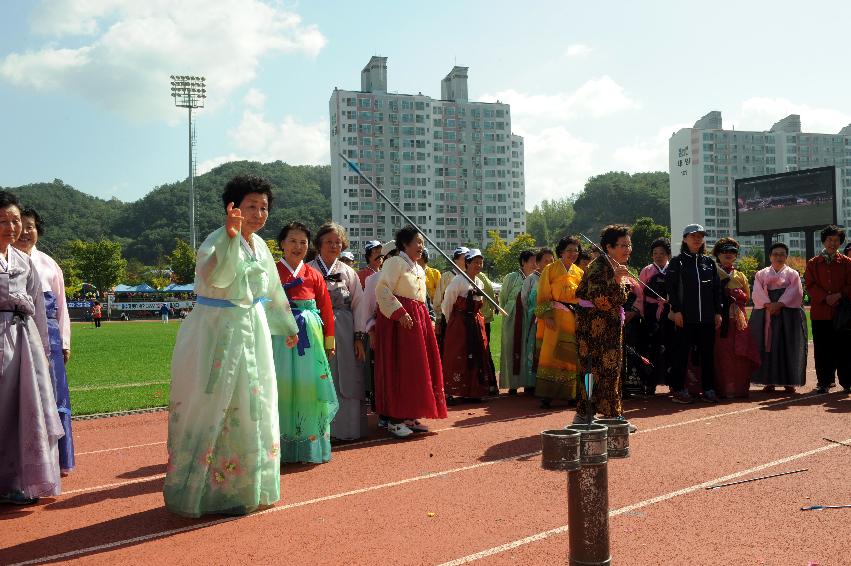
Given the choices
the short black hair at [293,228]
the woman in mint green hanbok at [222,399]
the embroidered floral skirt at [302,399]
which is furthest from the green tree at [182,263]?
the woman in mint green hanbok at [222,399]

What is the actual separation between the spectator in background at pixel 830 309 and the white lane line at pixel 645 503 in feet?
13.2

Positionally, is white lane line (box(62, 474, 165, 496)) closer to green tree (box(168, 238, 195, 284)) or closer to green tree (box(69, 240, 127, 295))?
green tree (box(69, 240, 127, 295))

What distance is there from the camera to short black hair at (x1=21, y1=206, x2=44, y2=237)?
605cm

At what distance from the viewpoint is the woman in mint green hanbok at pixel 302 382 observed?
19.8 ft

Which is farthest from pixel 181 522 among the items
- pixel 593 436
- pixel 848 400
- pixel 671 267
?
pixel 848 400

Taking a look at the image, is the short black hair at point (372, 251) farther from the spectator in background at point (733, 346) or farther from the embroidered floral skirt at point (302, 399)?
the spectator in background at point (733, 346)

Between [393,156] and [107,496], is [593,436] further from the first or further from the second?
[393,156]

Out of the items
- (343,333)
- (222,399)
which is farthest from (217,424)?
(343,333)

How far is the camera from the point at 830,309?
969cm

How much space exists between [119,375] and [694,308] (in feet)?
35.5

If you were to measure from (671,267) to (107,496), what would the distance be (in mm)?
6914

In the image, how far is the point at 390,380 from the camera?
24.1ft

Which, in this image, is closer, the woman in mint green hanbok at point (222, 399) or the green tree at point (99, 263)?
the woman in mint green hanbok at point (222, 399)

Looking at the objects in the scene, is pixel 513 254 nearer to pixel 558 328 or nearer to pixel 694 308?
pixel 694 308
